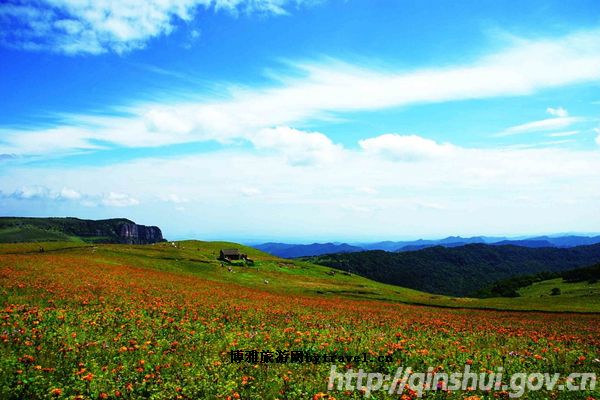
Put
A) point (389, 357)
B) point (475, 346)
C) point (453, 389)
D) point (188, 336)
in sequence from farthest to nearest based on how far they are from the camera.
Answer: point (475, 346) → point (188, 336) → point (389, 357) → point (453, 389)

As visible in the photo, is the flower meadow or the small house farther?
the small house

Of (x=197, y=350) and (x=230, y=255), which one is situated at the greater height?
(x=197, y=350)

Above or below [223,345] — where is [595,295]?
below

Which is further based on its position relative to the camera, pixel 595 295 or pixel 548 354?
pixel 595 295

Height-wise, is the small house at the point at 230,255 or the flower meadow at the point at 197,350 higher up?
the flower meadow at the point at 197,350

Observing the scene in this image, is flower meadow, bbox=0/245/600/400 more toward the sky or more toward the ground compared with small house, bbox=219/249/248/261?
more toward the sky

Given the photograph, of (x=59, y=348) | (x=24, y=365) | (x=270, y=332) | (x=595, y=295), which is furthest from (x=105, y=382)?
(x=595, y=295)

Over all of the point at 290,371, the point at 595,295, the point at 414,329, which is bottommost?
the point at 595,295

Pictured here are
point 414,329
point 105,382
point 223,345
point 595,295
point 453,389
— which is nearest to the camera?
point 105,382

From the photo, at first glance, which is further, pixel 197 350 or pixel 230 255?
pixel 230 255

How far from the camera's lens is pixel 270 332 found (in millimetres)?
15633

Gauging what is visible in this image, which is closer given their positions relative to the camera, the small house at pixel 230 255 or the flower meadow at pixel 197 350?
the flower meadow at pixel 197 350

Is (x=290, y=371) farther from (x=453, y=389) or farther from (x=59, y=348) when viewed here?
(x=59, y=348)

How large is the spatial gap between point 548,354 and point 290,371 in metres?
9.76
